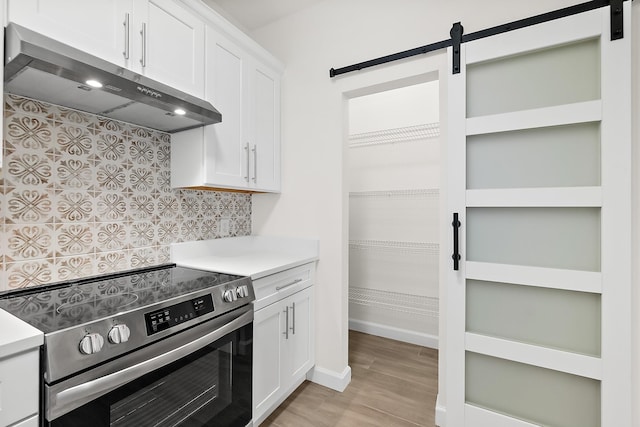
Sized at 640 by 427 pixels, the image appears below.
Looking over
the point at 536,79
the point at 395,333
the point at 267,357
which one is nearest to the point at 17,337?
the point at 267,357

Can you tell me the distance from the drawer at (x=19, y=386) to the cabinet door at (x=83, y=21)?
1.11 metres

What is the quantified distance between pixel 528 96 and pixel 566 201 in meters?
0.59

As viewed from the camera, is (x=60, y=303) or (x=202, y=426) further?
(x=202, y=426)

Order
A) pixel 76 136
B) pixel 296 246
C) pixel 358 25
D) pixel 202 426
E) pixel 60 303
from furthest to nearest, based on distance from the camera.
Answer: pixel 296 246, pixel 358 25, pixel 76 136, pixel 202 426, pixel 60 303

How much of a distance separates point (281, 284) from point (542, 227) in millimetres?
1495

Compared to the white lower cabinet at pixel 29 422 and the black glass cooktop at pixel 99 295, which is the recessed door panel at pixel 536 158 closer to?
the black glass cooktop at pixel 99 295

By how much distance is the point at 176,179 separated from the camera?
1.84 m

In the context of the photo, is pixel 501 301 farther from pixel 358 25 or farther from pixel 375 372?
pixel 358 25

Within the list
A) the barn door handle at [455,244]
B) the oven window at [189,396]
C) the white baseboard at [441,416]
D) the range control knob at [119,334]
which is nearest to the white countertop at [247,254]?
the oven window at [189,396]

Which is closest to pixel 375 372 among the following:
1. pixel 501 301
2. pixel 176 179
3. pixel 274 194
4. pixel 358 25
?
pixel 501 301

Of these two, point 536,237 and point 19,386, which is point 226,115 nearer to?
point 19,386

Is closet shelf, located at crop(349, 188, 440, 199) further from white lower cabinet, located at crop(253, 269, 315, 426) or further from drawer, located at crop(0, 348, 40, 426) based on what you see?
drawer, located at crop(0, 348, 40, 426)

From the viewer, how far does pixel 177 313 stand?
119 cm

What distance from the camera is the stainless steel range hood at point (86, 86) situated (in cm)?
98
